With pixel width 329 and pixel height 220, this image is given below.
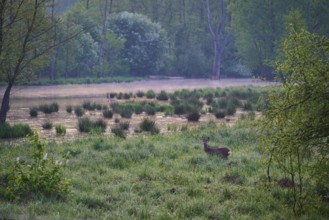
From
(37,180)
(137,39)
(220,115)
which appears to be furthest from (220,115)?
(137,39)

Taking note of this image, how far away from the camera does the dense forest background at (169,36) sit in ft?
146

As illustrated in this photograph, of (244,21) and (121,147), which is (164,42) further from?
(121,147)

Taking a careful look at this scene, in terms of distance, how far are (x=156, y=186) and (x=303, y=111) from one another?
3.07m

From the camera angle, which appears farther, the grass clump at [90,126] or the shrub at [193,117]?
the shrub at [193,117]

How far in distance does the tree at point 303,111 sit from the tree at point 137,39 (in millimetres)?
48682

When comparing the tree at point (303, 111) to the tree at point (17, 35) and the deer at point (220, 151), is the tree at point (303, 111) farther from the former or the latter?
the tree at point (17, 35)

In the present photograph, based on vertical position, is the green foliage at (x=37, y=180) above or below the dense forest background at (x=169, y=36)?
below

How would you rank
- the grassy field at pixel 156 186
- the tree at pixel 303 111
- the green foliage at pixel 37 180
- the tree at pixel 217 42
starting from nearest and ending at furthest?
the tree at pixel 303 111 → the grassy field at pixel 156 186 → the green foliage at pixel 37 180 → the tree at pixel 217 42

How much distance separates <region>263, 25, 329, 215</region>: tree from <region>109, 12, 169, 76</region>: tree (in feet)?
160

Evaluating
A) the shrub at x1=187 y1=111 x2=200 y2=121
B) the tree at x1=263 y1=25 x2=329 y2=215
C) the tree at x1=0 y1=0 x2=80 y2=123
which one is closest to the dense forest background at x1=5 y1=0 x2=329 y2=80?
the tree at x1=0 y1=0 x2=80 y2=123

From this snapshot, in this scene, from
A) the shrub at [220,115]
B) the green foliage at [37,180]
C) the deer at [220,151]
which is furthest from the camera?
the shrub at [220,115]

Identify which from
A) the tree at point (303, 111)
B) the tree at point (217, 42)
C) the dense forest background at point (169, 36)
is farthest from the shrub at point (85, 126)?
the tree at point (217, 42)

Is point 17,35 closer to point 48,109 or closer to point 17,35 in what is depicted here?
point 17,35

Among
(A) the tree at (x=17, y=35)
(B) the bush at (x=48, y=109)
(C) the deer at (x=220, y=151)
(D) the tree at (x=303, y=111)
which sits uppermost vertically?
(A) the tree at (x=17, y=35)
